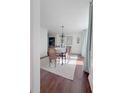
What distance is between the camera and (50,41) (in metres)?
13.7
